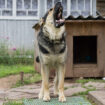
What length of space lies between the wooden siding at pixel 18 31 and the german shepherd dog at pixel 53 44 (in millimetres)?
8451

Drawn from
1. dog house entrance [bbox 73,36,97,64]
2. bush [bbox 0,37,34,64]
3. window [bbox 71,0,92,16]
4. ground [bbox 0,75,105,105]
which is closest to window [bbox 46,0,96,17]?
window [bbox 71,0,92,16]

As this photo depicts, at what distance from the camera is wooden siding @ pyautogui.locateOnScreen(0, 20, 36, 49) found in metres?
13.3

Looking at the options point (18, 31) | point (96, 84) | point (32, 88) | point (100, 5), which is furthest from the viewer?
point (100, 5)

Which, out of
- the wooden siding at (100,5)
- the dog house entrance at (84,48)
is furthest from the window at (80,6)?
the dog house entrance at (84,48)

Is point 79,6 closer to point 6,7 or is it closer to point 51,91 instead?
point 6,7

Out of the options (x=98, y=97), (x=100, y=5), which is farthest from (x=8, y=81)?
(x=100, y=5)

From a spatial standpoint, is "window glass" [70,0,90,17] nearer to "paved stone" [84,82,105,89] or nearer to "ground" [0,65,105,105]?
"ground" [0,65,105,105]

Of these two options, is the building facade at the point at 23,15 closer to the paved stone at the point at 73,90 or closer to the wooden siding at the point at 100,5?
the wooden siding at the point at 100,5

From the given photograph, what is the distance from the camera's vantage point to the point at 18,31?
43.9ft

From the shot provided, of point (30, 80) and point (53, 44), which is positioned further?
point (30, 80)

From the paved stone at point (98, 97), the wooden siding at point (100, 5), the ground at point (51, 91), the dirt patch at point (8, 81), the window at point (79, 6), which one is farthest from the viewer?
the wooden siding at point (100, 5)

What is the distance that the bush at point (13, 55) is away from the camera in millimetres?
10758

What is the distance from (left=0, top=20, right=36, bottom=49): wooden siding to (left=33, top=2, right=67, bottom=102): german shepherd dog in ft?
27.7

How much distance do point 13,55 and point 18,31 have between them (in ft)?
8.06
